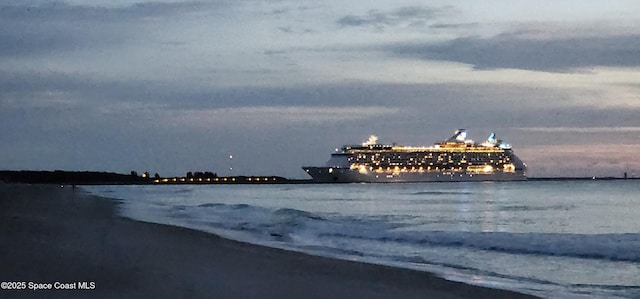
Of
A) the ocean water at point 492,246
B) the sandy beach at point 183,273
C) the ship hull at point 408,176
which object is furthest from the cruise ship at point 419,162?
the sandy beach at point 183,273

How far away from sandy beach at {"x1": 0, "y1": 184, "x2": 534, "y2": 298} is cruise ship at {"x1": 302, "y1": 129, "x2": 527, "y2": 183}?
276 feet

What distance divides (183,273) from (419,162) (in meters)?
89.8

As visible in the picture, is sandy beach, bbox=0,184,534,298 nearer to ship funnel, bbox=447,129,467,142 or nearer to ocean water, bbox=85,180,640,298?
ocean water, bbox=85,180,640,298

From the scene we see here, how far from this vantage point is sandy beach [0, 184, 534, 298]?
26.3ft

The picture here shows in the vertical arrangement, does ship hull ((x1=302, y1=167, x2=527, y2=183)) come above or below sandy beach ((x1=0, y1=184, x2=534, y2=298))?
above

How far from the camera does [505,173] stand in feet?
335

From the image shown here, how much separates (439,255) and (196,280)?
6.90 metres

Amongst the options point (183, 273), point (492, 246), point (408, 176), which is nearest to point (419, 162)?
point (408, 176)

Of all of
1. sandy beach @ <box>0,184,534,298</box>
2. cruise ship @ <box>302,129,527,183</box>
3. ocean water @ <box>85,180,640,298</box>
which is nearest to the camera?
sandy beach @ <box>0,184,534,298</box>

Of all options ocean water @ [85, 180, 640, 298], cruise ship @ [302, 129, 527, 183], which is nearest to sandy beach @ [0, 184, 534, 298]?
ocean water @ [85, 180, 640, 298]

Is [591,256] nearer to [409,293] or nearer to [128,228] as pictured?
[409,293]

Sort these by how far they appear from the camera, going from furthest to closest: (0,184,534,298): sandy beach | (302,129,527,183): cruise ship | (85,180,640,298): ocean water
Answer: (302,129,527,183): cruise ship < (85,180,640,298): ocean water < (0,184,534,298): sandy beach

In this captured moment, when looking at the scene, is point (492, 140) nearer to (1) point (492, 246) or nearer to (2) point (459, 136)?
(2) point (459, 136)

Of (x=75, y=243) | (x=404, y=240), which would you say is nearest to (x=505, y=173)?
(x=404, y=240)
